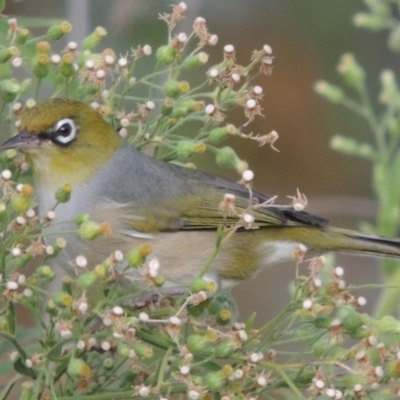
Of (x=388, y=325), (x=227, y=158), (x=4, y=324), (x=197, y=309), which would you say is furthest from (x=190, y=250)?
(x=4, y=324)

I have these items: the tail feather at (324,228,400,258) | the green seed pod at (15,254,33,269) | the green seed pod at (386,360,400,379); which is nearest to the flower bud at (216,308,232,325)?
the green seed pod at (386,360,400,379)


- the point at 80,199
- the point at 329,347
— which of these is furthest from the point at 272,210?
the point at 329,347

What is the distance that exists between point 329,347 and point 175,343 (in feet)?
1.52

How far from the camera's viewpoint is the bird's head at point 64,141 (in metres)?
3.36

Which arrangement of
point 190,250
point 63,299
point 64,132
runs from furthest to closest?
point 190,250 → point 64,132 → point 63,299

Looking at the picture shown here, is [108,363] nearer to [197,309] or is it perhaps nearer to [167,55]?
[197,309]

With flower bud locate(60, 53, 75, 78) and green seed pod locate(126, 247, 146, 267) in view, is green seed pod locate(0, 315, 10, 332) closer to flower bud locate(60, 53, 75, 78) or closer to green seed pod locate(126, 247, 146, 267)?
green seed pod locate(126, 247, 146, 267)

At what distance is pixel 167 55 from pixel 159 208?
92 cm

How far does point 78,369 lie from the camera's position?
2.58 metres

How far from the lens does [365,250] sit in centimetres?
422

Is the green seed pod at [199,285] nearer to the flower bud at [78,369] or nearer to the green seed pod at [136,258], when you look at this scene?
the green seed pod at [136,258]

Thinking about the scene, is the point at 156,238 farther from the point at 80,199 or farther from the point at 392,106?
the point at 392,106

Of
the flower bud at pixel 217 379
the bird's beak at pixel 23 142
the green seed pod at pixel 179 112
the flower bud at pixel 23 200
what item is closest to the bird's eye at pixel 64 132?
the bird's beak at pixel 23 142

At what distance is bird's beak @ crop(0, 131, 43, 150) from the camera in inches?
121
